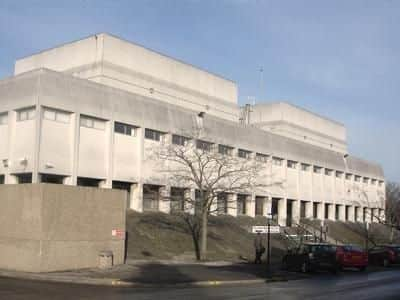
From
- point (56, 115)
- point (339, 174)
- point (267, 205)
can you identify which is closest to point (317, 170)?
point (339, 174)

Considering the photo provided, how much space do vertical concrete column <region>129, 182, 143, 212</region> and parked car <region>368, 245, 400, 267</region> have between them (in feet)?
55.6

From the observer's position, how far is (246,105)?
76.0 m

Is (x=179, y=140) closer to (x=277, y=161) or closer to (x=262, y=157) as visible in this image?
(x=262, y=157)

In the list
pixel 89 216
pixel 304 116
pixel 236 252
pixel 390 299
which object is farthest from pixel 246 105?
pixel 390 299

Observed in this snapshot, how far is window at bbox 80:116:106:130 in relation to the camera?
38.9m

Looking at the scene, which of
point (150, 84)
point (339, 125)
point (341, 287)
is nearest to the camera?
point (341, 287)

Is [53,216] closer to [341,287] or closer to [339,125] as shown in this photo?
[341,287]

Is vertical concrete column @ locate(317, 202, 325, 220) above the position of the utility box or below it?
above

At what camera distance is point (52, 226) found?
72.4 ft

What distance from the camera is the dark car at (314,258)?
2695cm

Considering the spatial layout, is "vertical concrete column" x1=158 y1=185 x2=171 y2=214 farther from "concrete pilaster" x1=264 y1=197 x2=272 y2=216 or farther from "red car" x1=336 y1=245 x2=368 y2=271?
"red car" x1=336 y1=245 x2=368 y2=271

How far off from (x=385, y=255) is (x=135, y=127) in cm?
2034

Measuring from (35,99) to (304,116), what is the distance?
48.1 meters

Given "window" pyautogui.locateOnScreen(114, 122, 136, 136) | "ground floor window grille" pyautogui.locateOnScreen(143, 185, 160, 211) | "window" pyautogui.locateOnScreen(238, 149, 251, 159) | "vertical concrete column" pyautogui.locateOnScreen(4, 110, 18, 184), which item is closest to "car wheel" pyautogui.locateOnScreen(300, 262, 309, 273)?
"ground floor window grille" pyautogui.locateOnScreen(143, 185, 160, 211)
